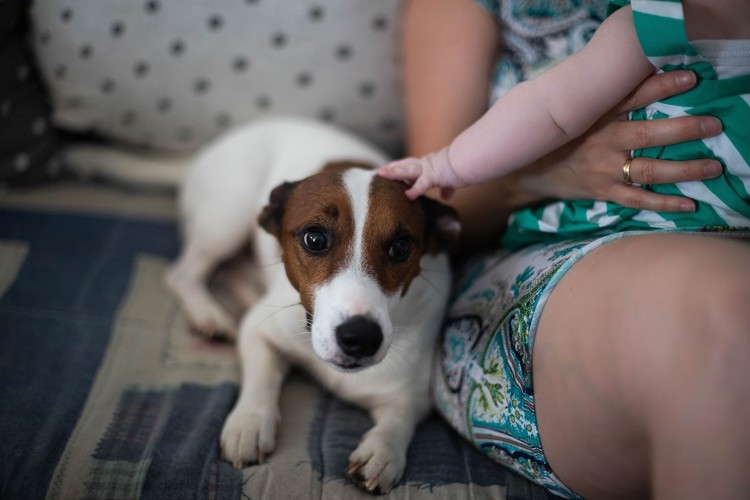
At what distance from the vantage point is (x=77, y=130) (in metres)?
1.69

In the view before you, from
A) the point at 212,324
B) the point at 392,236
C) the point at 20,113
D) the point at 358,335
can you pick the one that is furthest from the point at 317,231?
the point at 20,113

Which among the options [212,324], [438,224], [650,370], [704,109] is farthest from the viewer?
[212,324]

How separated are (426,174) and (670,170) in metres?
0.40

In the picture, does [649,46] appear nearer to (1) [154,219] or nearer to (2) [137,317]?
(2) [137,317]

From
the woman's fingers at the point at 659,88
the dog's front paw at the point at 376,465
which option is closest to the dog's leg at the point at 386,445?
the dog's front paw at the point at 376,465

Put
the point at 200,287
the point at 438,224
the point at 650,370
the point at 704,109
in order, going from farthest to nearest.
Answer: the point at 200,287
the point at 438,224
the point at 704,109
the point at 650,370

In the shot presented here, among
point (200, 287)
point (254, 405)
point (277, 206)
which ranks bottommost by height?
point (200, 287)

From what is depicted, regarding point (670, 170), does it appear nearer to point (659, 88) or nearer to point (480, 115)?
point (659, 88)

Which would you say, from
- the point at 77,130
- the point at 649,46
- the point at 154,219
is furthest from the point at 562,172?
the point at 77,130

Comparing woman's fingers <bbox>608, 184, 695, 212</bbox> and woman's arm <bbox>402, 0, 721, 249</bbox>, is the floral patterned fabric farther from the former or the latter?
woman's fingers <bbox>608, 184, 695, 212</bbox>

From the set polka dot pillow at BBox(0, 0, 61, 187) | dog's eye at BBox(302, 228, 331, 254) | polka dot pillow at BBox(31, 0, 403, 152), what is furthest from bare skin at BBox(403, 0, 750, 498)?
polka dot pillow at BBox(0, 0, 61, 187)

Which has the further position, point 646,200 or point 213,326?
point 213,326

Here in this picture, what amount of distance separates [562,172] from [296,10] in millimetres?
838

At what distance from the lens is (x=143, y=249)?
153cm
